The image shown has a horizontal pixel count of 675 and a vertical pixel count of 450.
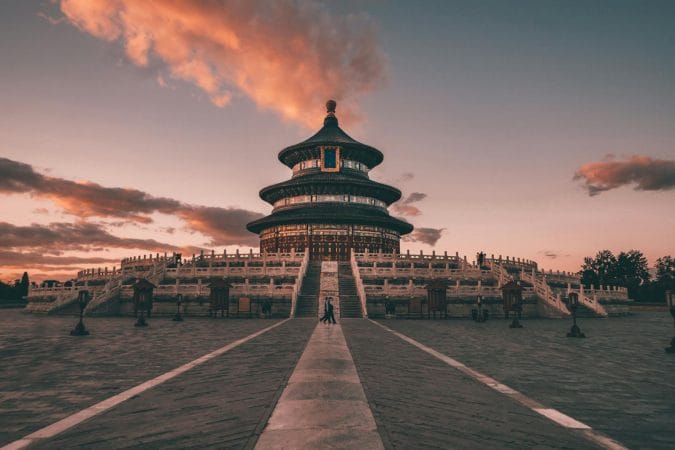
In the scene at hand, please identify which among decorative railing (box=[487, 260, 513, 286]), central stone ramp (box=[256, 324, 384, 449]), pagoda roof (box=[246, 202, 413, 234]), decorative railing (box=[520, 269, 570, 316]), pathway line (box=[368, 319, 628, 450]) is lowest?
pathway line (box=[368, 319, 628, 450])

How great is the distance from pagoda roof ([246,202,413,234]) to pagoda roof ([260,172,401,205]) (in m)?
2.22

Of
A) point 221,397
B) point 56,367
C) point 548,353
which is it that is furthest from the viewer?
point 548,353

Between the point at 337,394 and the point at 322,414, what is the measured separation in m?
1.24

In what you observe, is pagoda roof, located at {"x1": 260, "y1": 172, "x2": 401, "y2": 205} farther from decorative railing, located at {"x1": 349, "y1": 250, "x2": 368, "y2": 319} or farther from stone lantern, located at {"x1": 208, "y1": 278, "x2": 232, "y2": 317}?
stone lantern, located at {"x1": 208, "y1": 278, "x2": 232, "y2": 317}

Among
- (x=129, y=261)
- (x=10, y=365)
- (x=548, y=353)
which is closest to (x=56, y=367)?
(x=10, y=365)

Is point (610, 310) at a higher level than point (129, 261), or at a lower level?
lower

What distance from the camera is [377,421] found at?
5.52 meters

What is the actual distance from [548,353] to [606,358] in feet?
5.00

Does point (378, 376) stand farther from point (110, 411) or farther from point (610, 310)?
point (610, 310)

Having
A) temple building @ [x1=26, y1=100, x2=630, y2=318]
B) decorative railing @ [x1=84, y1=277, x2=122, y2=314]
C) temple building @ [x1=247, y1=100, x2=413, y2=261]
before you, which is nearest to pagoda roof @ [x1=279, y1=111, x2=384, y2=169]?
temple building @ [x1=247, y1=100, x2=413, y2=261]

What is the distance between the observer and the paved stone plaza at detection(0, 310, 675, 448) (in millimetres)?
5262

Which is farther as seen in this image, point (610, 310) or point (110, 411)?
point (610, 310)

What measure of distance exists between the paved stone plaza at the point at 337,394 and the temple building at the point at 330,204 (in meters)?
44.0

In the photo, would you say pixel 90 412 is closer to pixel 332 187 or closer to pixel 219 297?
pixel 219 297
